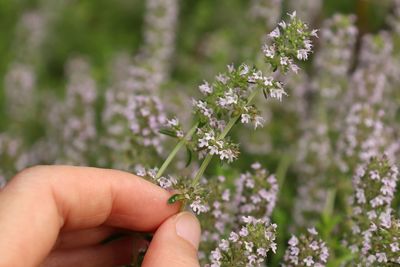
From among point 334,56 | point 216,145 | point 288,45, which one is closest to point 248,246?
point 216,145

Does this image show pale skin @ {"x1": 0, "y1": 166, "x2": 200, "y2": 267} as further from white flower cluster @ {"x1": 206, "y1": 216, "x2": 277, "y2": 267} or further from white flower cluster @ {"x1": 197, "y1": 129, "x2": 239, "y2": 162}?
white flower cluster @ {"x1": 197, "y1": 129, "x2": 239, "y2": 162}

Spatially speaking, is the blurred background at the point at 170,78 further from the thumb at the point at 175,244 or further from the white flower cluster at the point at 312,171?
the thumb at the point at 175,244

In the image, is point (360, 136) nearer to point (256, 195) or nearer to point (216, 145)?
point (256, 195)

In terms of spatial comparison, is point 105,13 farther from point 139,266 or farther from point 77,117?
point 139,266

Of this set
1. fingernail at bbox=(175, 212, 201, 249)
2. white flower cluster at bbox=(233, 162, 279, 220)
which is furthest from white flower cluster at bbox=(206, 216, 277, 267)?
white flower cluster at bbox=(233, 162, 279, 220)

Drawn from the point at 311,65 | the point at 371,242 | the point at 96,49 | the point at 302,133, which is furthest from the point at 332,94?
the point at 96,49

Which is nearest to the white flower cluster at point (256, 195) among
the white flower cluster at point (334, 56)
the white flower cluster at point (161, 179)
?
the white flower cluster at point (161, 179)
